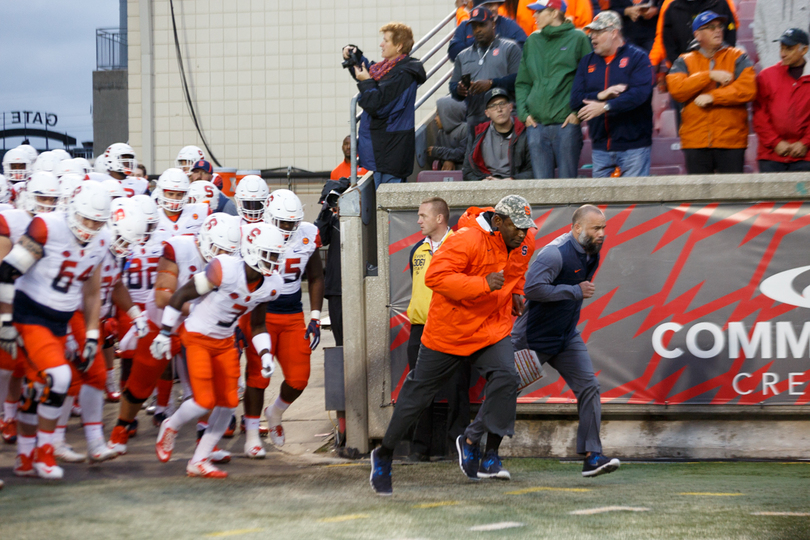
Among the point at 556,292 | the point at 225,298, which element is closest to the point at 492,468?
the point at 556,292

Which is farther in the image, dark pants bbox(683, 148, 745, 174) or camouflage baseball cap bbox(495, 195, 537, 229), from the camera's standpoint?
dark pants bbox(683, 148, 745, 174)

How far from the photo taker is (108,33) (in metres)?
18.3

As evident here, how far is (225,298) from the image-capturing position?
5.87m

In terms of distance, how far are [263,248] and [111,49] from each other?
14.3m

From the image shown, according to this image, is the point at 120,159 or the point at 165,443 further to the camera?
the point at 120,159

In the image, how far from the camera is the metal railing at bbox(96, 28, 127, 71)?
18.1 meters

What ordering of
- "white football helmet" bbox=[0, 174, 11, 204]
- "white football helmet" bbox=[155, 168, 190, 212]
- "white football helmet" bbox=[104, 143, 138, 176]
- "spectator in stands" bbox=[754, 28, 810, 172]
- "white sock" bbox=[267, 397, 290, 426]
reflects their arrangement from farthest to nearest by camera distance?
1. "white football helmet" bbox=[104, 143, 138, 176]
2. "white football helmet" bbox=[0, 174, 11, 204]
3. "white football helmet" bbox=[155, 168, 190, 212]
4. "spectator in stands" bbox=[754, 28, 810, 172]
5. "white sock" bbox=[267, 397, 290, 426]

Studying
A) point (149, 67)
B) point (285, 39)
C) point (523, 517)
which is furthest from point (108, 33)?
point (523, 517)

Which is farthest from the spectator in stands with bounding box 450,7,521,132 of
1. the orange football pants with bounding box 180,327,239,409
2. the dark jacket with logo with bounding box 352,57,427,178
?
the orange football pants with bounding box 180,327,239,409

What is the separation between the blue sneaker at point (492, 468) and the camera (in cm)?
576

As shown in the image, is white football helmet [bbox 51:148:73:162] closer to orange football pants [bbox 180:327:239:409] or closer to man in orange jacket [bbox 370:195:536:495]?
orange football pants [bbox 180:327:239:409]

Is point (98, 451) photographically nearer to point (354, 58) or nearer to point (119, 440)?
point (119, 440)

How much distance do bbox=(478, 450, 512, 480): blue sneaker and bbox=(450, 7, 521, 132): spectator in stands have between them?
11.6 feet

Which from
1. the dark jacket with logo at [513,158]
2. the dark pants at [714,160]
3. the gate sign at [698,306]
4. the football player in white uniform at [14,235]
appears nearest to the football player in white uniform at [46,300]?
the football player in white uniform at [14,235]
